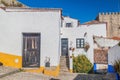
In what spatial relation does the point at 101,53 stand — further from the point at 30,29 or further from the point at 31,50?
the point at 30,29

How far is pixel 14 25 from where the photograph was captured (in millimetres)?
21141

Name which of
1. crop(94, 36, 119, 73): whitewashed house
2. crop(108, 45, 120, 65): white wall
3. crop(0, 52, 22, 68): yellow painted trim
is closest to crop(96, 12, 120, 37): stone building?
crop(94, 36, 119, 73): whitewashed house

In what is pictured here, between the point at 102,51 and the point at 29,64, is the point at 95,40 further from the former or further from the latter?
the point at 29,64

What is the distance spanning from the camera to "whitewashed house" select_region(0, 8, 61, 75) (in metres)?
20.9

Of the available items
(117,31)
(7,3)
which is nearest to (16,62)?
(7,3)

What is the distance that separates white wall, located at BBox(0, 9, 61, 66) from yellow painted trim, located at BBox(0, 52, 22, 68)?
12.8 inches

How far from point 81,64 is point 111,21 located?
70.8 feet

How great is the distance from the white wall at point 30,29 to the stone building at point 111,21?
25343mm

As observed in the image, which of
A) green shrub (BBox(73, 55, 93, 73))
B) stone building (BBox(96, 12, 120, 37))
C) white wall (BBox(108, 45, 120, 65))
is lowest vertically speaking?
green shrub (BBox(73, 55, 93, 73))

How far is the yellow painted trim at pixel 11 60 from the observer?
20500 millimetres

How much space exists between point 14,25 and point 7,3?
23.0 m

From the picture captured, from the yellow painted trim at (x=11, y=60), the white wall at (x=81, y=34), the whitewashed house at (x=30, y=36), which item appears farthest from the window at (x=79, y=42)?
the yellow painted trim at (x=11, y=60)

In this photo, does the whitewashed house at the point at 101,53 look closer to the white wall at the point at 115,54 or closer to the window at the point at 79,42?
the window at the point at 79,42

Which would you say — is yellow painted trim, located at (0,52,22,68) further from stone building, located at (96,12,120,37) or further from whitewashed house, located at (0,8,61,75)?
stone building, located at (96,12,120,37)
